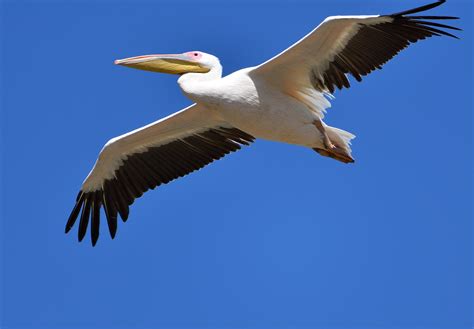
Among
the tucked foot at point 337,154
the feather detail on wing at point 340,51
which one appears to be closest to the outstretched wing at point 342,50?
the feather detail on wing at point 340,51

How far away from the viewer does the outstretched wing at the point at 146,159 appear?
12258mm

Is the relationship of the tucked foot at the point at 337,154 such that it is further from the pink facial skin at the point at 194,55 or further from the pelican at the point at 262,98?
the pink facial skin at the point at 194,55

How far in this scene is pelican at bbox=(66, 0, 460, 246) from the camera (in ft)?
35.0

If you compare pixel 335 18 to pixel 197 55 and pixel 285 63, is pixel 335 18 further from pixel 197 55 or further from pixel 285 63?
pixel 197 55

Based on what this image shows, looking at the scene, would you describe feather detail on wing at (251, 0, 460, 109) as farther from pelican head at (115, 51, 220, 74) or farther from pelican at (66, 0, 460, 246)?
pelican head at (115, 51, 220, 74)

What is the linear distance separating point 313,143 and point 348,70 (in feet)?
2.97

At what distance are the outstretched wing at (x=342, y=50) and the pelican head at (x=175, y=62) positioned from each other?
0.83 m

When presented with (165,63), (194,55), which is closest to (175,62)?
(165,63)

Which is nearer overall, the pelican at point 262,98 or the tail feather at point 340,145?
the pelican at point 262,98

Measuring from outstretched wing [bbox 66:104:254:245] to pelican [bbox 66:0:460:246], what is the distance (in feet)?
0.04

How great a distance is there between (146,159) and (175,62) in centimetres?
146

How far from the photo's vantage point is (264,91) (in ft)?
36.4

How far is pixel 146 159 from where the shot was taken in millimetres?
12578

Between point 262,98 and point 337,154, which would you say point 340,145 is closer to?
point 337,154
